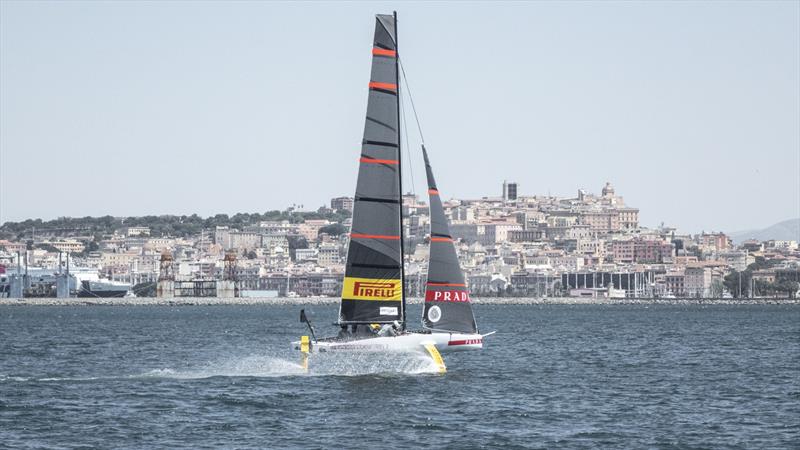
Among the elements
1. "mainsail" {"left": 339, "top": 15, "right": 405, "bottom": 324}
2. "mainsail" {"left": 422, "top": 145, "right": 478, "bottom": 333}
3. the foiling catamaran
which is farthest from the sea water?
"mainsail" {"left": 339, "top": 15, "right": 405, "bottom": 324}

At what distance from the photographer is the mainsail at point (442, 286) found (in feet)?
116

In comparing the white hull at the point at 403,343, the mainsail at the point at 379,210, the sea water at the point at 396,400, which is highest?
the mainsail at the point at 379,210

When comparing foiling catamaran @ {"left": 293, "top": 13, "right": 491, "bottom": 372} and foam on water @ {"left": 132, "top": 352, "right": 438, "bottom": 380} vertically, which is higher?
foiling catamaran @ {"left": 293, "top": 13, "right": 491, "bottom": 372}

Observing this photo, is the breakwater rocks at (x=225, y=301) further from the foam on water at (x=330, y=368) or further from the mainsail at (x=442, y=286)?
the mainsail at (x=442, y=286)

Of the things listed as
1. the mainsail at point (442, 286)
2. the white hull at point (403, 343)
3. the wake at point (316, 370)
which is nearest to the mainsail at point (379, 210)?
the white hull at point (403, 343)

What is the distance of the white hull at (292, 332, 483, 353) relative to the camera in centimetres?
3353

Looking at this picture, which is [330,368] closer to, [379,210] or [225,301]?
[379,210]

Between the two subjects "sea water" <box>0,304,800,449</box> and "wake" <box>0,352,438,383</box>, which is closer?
"sea water" <box>0,304,800,449</box>

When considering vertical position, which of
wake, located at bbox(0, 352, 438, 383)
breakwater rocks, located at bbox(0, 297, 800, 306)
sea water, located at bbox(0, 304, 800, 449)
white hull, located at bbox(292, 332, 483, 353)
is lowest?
sea water, located at bbox(0, 304, 800, 449)

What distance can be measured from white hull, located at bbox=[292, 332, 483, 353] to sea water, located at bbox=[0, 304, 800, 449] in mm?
728

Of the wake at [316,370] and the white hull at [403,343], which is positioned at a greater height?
the white hull at [403,343]

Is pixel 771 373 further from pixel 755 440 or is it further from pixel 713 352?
pixel 755 440

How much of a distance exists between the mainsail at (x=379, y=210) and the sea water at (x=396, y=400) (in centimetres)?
145

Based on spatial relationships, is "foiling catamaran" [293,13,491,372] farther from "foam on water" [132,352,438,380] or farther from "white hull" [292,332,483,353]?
"foam on water" [132,352,438,380]
